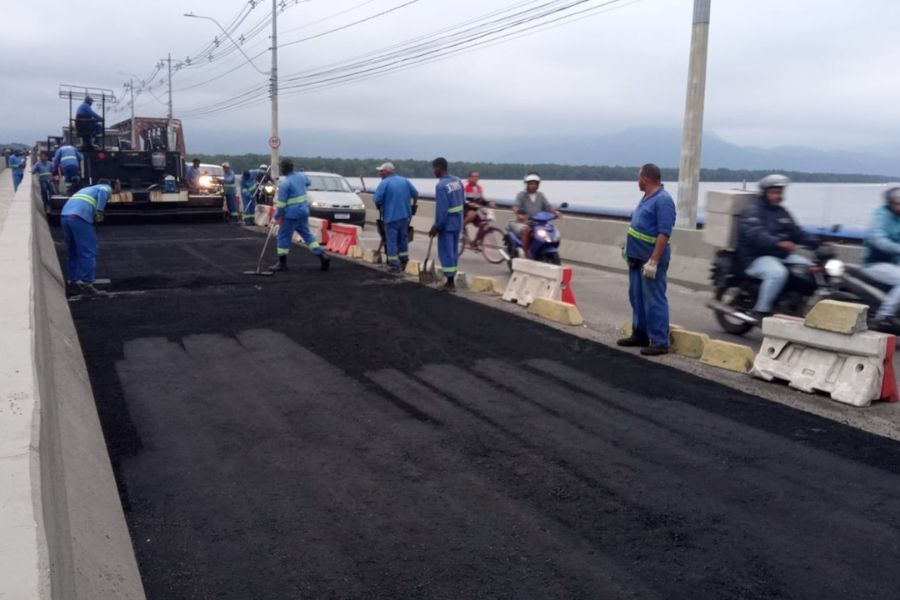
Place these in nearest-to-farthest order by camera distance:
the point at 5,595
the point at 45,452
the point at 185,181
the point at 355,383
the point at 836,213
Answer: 1. the point at 5,595
2. the point at 45,452
3. the point at 355,383
4. the point at 836,213
5. the point at 185,181

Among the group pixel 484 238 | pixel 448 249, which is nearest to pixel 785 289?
pixel 448 249

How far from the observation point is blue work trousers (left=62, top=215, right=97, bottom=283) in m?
12.4

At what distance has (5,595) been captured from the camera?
249cm

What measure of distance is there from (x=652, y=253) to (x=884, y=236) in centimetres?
266

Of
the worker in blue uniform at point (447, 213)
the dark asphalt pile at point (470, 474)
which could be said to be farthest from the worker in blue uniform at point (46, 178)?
the dark asphalt pile at point (470, 474)

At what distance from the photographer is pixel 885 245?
9.30 metres

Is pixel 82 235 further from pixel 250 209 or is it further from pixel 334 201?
pixel 250 209

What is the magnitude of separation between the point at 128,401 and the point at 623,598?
182 inches

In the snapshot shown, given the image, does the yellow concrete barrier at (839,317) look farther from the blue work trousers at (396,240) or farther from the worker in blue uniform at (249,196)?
the worker in blue uniform at (249,196)

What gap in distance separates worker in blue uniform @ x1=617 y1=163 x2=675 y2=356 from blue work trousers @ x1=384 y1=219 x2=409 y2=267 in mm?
6443

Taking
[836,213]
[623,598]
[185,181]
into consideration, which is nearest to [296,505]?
[623,598]

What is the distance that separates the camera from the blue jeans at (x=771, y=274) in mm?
9177

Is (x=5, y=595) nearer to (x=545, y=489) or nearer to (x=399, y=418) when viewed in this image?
(x=545, y=489)

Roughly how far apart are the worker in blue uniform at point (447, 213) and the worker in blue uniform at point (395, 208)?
1468 mm
